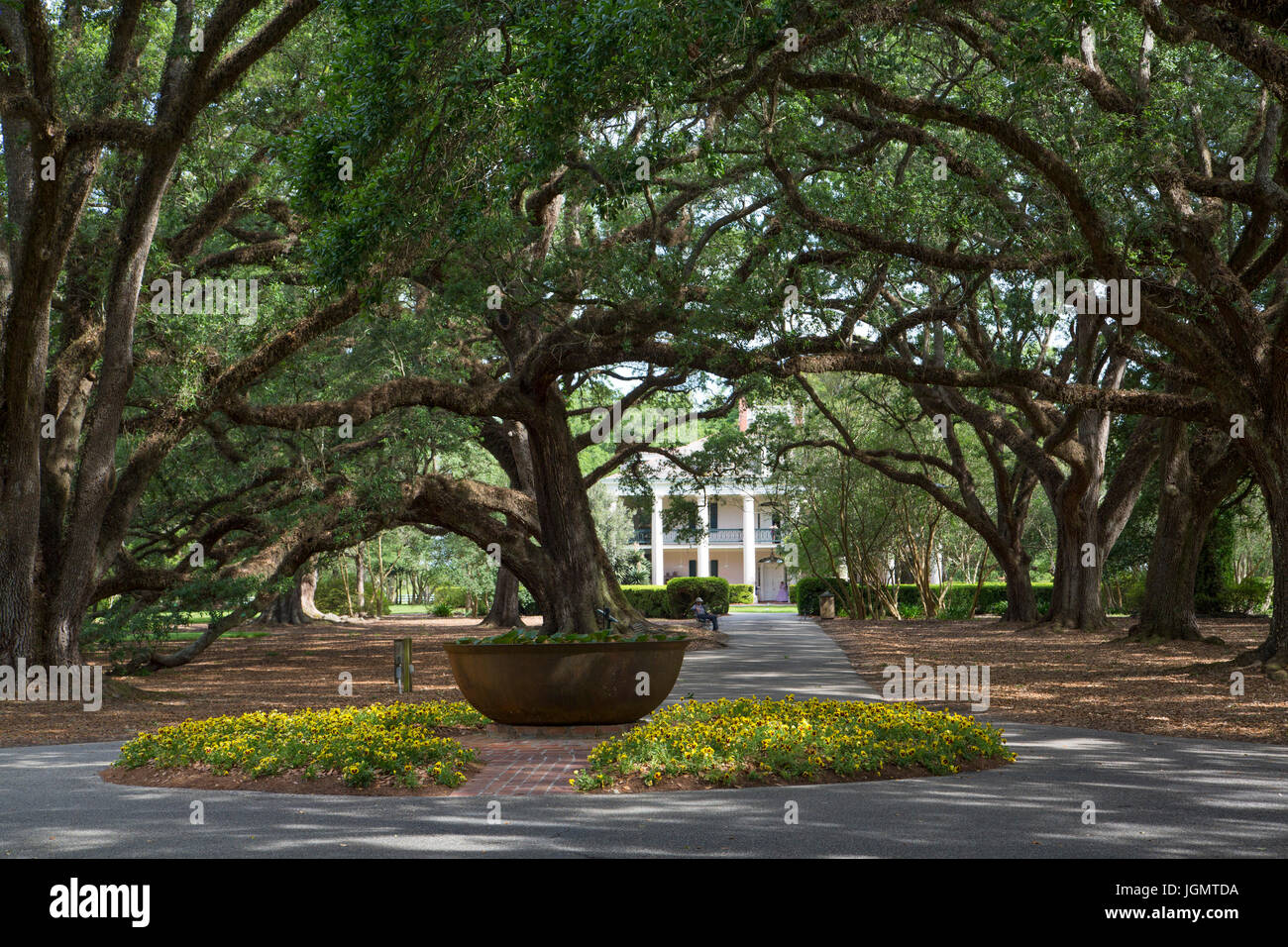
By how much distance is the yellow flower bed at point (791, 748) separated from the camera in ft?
26.1

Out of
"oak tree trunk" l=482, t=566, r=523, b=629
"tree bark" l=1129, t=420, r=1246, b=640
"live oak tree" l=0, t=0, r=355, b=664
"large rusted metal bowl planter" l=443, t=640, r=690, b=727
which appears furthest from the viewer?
"oak tree trunk" l=482, t=566, r=523, b=629

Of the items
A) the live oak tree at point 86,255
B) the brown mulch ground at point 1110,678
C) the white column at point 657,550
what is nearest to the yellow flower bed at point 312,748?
the live oak tree at point 86,255

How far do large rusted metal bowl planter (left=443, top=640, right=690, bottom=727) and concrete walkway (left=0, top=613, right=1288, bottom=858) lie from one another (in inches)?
87.9

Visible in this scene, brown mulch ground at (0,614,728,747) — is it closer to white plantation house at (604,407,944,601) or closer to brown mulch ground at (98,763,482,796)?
brown mulch ground at (98,763,482,796)

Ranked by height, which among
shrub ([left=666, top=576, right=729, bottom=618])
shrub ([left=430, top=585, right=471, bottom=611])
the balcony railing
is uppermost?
the balcony railing

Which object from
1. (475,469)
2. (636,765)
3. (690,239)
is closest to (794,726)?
(636,765)

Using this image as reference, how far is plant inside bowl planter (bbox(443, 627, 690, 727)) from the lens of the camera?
9562 millimetres

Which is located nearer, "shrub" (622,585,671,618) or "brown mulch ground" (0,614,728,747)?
"brown mulch ground" (0,614,728,747)

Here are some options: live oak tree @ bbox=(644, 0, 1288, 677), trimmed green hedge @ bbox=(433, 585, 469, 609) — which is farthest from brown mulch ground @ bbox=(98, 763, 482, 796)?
trimmed green hedge @ bbox=(433, 585, 469, 609)

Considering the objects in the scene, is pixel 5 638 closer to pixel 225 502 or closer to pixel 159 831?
pixel 225 502

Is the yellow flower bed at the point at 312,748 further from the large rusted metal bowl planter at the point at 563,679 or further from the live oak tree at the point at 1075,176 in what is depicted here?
the live oak tree at the point at 1075,176

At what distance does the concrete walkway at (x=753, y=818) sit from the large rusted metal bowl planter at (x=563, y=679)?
223cm

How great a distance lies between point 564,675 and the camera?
9609 millimetres

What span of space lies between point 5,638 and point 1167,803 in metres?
13.0
